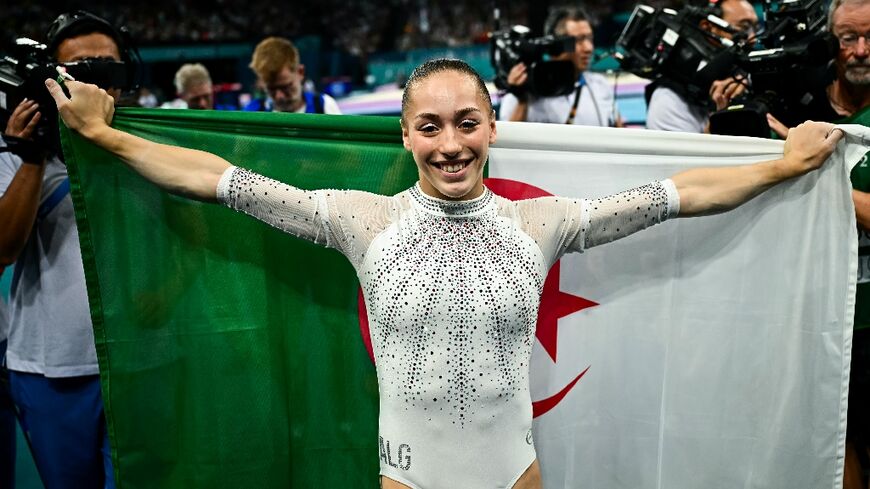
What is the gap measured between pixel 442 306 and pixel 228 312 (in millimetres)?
839

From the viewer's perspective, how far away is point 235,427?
2.75 meters

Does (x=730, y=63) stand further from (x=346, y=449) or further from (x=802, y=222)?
(x=346, y=449)

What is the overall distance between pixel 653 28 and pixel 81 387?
10.5ft

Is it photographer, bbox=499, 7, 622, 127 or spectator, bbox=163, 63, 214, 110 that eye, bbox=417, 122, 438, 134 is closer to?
photographer, bbox=499, 7, 622, 127

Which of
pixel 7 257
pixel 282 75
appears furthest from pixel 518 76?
pixel 7 257

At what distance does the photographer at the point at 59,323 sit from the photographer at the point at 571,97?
9.28 ft

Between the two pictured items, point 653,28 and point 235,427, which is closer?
point 235,427

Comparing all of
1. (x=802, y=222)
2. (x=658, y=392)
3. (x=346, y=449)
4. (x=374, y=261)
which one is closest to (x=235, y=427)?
(x=346, y=449)

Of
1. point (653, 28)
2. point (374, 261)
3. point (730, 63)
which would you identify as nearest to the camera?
point (374, 261)

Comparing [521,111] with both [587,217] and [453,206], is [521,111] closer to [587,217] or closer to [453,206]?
[587,217]

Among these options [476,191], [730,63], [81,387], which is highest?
[730,63]

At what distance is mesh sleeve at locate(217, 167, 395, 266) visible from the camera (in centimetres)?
231

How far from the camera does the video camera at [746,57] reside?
119 inches

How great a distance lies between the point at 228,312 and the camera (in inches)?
107
